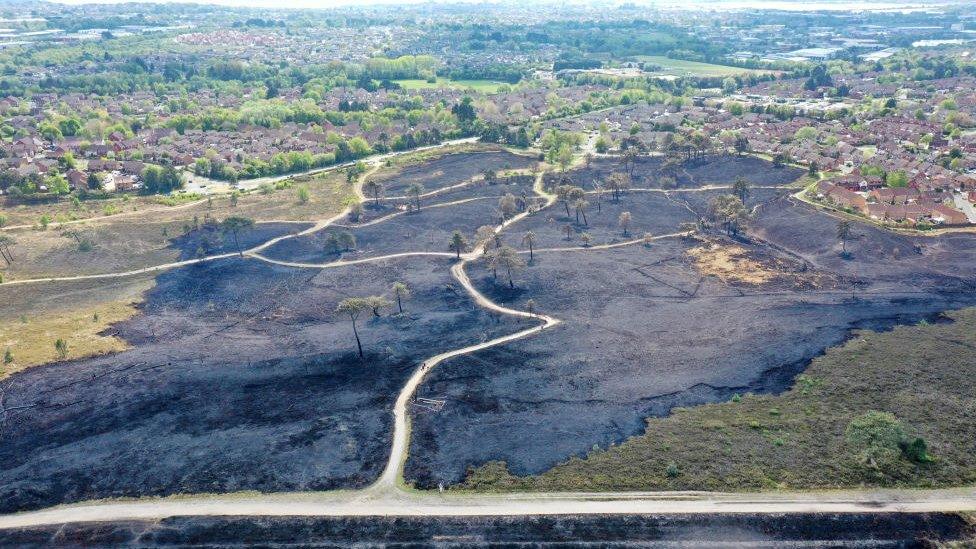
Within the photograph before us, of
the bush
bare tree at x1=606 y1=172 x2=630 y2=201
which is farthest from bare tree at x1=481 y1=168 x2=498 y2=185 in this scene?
the bush

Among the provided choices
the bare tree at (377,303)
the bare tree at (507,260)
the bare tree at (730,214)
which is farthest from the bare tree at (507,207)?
the bare tree at (377,303)

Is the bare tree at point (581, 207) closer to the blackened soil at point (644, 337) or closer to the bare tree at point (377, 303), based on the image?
the blackened soil at point (644, 337)

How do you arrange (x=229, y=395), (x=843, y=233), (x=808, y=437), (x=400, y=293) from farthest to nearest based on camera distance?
1. (x=843, y=233)
2. (x=400, y=293)
3. (x=229, y=395)
4. (x=808, y=437)

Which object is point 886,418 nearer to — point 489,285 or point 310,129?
point 489,285

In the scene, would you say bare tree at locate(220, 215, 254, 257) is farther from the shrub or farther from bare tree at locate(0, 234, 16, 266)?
the shrub

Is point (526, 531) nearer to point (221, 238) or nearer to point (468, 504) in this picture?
point (468, 504)

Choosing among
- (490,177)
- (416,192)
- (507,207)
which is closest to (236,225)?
(416,192)
